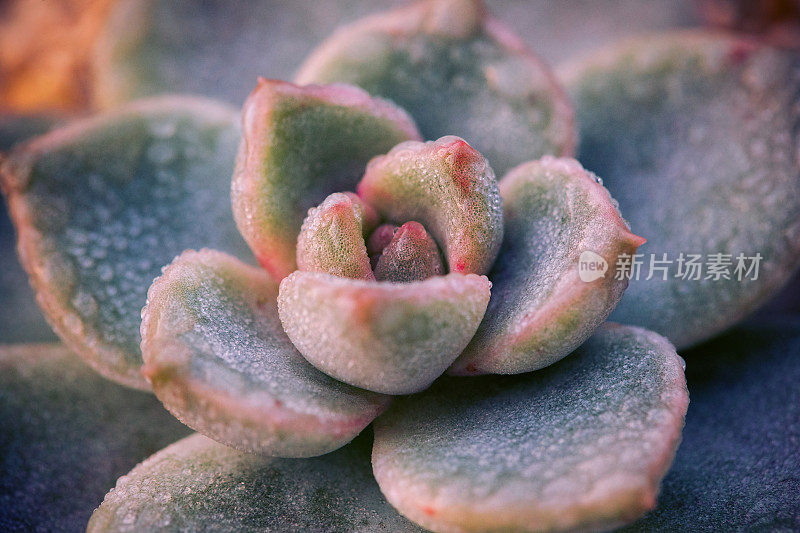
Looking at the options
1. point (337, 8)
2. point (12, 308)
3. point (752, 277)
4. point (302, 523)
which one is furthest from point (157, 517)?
point (337, 8)

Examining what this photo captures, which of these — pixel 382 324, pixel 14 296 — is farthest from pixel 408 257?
pixel 14 296

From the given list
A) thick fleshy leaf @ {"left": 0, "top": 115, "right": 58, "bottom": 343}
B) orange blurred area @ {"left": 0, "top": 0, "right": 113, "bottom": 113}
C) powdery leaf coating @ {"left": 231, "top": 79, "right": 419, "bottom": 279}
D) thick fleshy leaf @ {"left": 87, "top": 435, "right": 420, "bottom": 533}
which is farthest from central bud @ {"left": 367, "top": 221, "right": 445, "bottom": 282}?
orange blurred area @ {"left": 0, "top": 0, "right": 113, "bottom": 113}


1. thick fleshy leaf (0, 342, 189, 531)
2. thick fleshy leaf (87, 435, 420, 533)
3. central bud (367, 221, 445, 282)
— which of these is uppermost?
central bud (367, 221, 445, 282)

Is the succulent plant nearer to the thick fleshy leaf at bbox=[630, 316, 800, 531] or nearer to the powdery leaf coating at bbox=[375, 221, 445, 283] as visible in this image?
the powdery leaf coating at bbox=[375, 221, 445, 283]

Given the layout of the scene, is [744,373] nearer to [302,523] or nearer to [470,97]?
[470,97]

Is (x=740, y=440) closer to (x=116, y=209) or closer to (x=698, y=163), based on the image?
(x=698, y=163)

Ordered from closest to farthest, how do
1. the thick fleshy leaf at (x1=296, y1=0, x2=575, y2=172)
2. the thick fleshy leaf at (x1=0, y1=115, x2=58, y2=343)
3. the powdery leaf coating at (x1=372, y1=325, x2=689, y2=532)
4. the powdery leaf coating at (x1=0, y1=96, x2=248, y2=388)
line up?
the powdery leaf coating at (x1=372, y1=325, x2=689, y2=532) < the powdery leaf coating at (x1=0, y1=96, x2=248, y2=388) < the thick fleshy leaf at (x1=296, y1=0, x2=575, y2=172) < the thick fleshy leaf at (x1=0, y1=115, x2=58, y2=343)

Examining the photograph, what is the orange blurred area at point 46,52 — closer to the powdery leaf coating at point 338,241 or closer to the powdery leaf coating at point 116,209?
the powdery leaf coating at point 116,209
